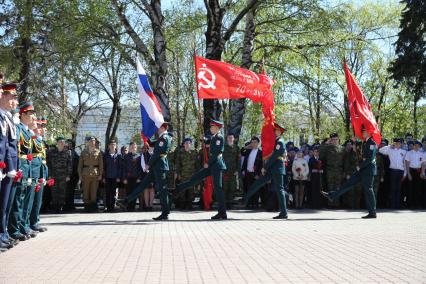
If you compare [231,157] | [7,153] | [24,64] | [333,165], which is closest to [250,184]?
[231,157]

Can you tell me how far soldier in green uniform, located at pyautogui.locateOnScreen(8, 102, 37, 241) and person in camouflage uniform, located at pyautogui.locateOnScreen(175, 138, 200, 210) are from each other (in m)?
7.46

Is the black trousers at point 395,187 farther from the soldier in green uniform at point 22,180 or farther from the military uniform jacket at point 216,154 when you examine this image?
the soldier in green uniform at point 22,180

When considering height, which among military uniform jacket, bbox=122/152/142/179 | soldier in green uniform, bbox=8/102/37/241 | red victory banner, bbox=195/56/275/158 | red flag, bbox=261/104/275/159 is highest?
red victory banner, bbox=195/56/275/158

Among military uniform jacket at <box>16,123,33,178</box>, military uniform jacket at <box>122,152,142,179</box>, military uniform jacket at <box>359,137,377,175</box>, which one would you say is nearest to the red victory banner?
military uniform jacket at <box>359,137,377,175</box>

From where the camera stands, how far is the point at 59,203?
15867 millimetres

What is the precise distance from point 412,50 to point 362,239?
18.1m

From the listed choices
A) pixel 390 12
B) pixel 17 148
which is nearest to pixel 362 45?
pixel 17 148

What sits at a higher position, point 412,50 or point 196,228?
point 412,50

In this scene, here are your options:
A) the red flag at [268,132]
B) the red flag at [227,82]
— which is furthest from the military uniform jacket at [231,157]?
the red flag at [227,82]

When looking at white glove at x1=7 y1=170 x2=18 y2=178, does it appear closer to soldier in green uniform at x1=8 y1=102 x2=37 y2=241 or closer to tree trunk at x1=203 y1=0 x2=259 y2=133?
soldier in green uniform at x1=8 y1=102 x2=37 y2=241

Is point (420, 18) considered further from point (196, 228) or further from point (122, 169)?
point (196, 228)

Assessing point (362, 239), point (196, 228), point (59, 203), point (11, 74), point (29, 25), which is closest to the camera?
point (362, 239)

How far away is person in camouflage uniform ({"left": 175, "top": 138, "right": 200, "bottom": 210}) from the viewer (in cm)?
1639

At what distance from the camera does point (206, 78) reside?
1402 centimetres
